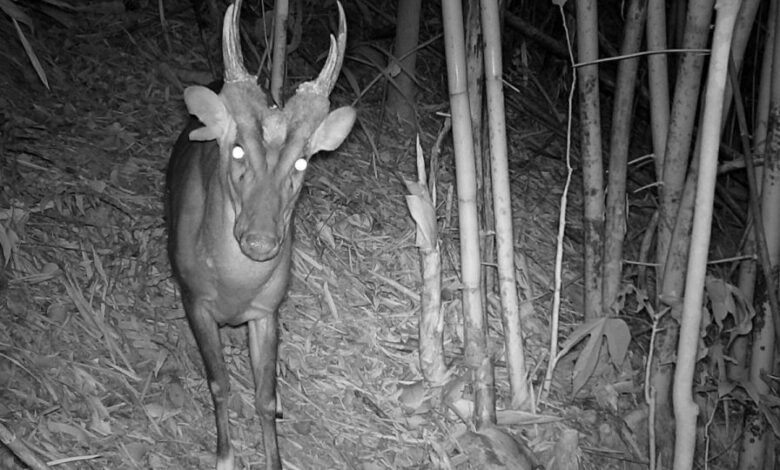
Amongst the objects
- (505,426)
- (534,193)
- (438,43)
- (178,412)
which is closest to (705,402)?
(505,426)

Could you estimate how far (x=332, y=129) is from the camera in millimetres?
3625

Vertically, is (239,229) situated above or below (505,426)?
above

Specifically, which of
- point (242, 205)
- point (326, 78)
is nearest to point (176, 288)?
point (242, 205)

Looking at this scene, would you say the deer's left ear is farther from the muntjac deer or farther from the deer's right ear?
the deer's right ear

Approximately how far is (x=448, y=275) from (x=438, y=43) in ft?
7.13

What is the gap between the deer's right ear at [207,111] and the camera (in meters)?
3.42

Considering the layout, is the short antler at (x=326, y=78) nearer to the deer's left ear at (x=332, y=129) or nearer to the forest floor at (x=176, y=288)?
the deer's left ear at (x=332, y=129)

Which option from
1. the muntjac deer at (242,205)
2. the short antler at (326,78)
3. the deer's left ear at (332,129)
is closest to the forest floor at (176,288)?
the muntjac deer at (242,205)

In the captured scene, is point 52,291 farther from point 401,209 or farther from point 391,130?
point 391,130

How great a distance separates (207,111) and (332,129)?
454mm

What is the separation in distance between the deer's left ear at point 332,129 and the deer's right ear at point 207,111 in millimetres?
318

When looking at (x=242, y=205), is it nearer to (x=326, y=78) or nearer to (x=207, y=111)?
(x=207, y=111)

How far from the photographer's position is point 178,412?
381 centimetres

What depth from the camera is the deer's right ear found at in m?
3.42
